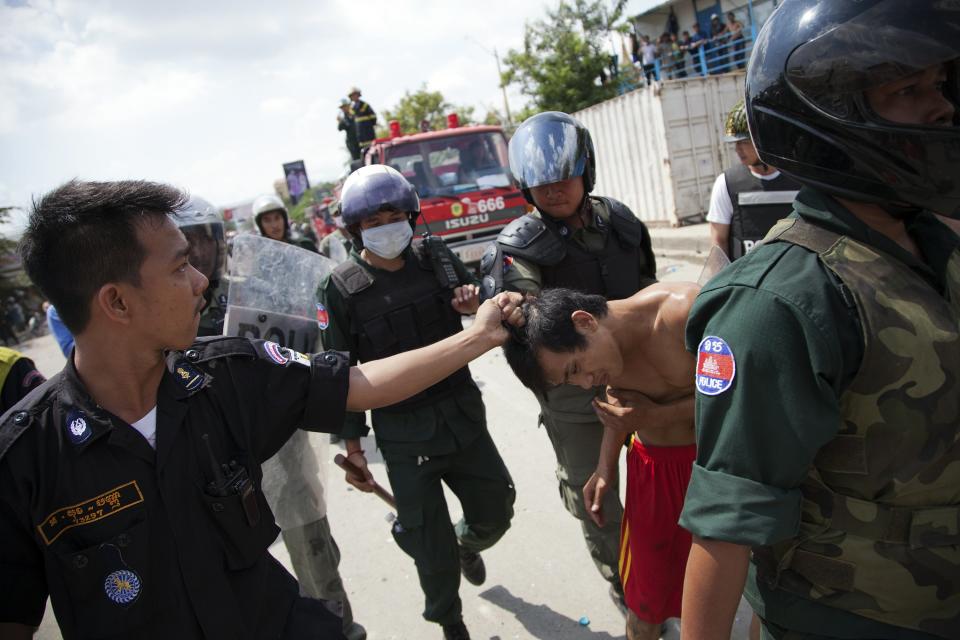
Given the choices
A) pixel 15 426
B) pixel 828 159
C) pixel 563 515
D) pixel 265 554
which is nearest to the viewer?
pixel 828 159

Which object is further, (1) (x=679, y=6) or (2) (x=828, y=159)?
(1) (x=679, y=6)

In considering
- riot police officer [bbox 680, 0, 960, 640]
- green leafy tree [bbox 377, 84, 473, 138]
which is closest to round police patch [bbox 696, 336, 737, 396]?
riot police officer [bbox 680, 0, 960, 640]

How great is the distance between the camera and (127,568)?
1.32 m

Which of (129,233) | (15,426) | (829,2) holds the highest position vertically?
(829,2)

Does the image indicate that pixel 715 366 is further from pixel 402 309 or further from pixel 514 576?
pixel 514 576

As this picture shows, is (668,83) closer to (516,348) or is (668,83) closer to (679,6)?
(516,348)

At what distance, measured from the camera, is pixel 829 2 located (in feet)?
3.50

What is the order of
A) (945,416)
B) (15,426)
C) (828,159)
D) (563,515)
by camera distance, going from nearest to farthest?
(945,416)
(828,159)
(15,426)
(563,515)

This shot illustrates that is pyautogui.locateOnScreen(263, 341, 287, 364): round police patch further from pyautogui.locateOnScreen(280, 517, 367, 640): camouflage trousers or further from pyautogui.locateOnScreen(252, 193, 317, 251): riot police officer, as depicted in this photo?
pyautogui.locateOnScreen(252, 193, 317, 251): riot police officer

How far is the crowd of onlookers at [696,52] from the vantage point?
1592cm

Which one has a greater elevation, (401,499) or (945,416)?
(945,416)

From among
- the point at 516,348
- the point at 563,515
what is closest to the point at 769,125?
the point at 516,348

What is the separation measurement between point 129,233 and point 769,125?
1.34 meters

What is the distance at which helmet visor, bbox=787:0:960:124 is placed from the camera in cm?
100
